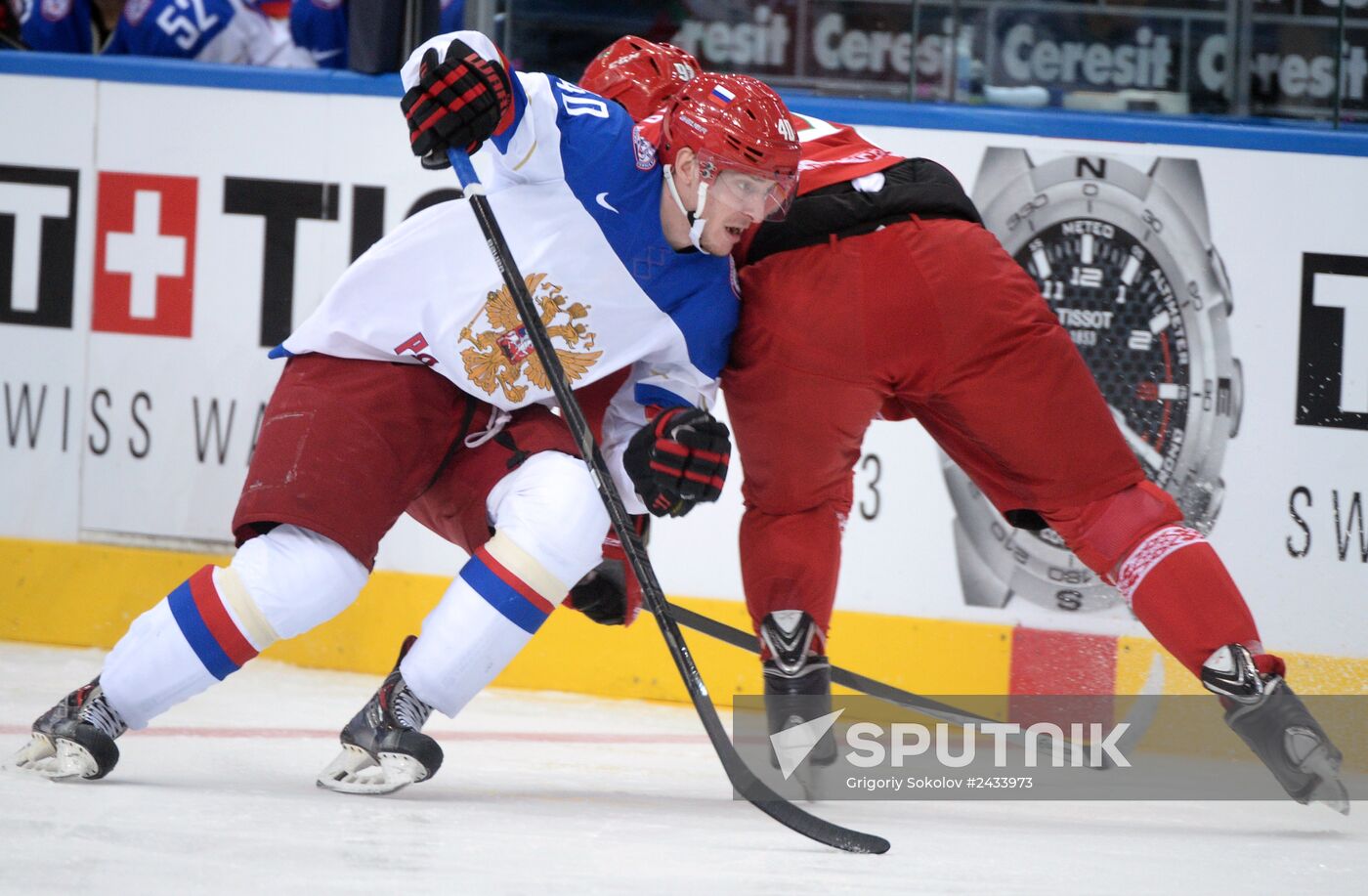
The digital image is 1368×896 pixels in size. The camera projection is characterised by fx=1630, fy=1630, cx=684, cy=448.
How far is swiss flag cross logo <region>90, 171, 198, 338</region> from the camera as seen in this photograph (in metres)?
3.62

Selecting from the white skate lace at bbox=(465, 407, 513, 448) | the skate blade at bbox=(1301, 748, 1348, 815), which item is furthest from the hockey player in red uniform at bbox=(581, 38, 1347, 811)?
the white skate lace at bbox=(465, 407, 513, 448)

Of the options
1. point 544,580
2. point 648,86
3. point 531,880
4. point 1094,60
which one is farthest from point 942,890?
point 1094,60

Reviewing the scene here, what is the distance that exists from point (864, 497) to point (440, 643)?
1406 mm

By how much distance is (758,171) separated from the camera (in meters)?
2.18

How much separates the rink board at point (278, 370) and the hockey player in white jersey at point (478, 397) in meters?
1.09

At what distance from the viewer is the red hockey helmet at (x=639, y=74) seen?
254cm

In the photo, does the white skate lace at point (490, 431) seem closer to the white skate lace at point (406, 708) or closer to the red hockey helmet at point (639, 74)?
the white skate lace at point (406, 708)

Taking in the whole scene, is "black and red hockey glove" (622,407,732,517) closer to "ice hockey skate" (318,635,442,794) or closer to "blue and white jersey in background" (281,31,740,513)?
"blue and white jersey in background" (281,31,740,513)

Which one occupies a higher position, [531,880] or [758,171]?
[758,171]

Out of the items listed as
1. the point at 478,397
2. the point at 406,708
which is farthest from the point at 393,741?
the point at 478,397

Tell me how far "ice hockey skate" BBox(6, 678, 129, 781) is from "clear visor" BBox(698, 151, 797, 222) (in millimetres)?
1078

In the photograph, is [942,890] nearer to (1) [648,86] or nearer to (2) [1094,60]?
(1) [648,86]

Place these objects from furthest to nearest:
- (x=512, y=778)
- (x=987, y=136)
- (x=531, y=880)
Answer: (x=987, y=136) → (x=512, y=778) → (x=531, y=880)
